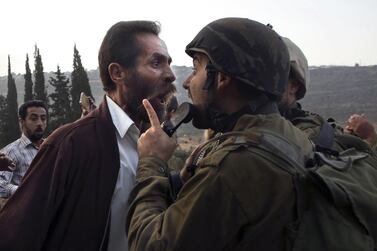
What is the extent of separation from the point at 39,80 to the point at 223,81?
40.4 meters

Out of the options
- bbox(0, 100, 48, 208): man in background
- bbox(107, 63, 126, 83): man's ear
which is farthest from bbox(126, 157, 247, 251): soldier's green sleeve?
bbox(0, 100, 48, 208): man in background

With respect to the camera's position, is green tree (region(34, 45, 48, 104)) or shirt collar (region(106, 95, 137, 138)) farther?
green tree (region(34, 45, 48, 104))

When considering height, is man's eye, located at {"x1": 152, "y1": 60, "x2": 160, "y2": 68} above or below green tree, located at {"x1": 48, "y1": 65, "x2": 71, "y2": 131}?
above

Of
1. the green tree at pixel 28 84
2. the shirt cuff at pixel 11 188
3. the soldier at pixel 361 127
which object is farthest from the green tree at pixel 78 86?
the soldier at pixel 361 127

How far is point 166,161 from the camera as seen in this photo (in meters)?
2.26

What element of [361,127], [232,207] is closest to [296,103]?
[232,207]

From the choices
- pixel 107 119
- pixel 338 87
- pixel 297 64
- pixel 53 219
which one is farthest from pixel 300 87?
pixel 338 87

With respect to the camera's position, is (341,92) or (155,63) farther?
(341,92)

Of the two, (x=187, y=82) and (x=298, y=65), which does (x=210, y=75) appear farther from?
(x=298, y=65)

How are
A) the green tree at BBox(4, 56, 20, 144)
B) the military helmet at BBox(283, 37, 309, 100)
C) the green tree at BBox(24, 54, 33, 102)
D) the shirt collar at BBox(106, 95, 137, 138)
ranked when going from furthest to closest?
the green tree at BBox(24, 54, 33, 102)
the green tree at BBox(4, 56, 20, 144)
the military helmet at BBox(283, 37, 309, 100)
the shirt collar at BBox(106, 95, 137, 138)

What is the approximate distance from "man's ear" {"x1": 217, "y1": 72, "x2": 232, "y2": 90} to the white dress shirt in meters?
0.81

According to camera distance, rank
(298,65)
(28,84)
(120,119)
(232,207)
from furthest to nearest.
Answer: (28,84) < (298,65) < (120,119) < (232,207)

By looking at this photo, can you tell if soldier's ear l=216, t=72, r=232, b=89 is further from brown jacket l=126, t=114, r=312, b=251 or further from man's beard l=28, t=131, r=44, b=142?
man's beard l=28, t=131, r=44, b=142

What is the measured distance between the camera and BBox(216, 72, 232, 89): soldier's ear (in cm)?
194
